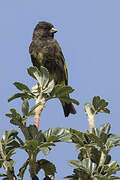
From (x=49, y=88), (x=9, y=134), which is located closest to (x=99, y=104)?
(x=49, y=88)

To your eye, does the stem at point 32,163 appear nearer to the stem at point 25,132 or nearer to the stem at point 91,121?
the stem at point 25,132

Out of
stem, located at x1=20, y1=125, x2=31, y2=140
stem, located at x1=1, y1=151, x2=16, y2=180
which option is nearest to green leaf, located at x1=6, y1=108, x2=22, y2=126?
stem, located at x1=20, y1=125, x2=31, y2=140

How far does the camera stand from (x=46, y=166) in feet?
5.13

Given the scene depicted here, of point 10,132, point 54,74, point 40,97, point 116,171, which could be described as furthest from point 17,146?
point 54,74

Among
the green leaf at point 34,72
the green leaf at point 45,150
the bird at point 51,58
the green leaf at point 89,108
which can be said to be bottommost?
the green leaf at point 45,150

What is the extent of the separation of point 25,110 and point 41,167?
266 millimetres

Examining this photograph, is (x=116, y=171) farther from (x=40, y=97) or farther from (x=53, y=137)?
(x=40, y=97)

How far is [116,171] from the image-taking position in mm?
1398

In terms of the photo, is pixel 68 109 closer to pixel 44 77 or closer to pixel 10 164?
pixel 44 77

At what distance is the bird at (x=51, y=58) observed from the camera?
5.25 metres

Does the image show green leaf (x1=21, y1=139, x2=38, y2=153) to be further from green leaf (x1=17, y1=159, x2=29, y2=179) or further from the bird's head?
the bird's head

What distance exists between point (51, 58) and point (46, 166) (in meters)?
3.82

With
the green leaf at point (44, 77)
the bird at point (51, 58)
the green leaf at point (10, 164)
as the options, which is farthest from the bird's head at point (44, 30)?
the green leaf at point (10, 164)

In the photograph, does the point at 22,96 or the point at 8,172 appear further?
the point at 22,96
